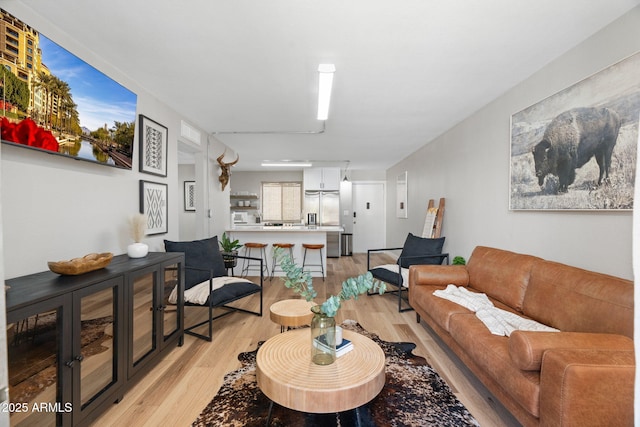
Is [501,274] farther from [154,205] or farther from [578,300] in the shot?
[154,205]

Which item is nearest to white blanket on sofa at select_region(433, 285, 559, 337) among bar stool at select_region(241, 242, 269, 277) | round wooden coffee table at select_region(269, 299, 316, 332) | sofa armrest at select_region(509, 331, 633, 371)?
sofa armrest at select_region(509, 331, 633, 371)

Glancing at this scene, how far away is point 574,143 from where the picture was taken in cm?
221

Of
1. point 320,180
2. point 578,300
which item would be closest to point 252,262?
point 320,180

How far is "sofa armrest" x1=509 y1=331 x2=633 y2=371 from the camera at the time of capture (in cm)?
143

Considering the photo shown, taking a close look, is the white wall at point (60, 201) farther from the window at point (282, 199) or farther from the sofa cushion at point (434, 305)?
the window at point (282, 199)

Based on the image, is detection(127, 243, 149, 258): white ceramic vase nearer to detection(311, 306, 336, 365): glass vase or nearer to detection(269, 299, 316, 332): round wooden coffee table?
detection(269, 299, 316, 332): round wooden coffee table

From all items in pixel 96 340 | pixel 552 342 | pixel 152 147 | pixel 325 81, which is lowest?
pixel 96 340

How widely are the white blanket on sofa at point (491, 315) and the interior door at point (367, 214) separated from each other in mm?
5890

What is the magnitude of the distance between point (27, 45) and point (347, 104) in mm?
2650

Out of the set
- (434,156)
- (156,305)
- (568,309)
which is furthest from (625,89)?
(156,305)

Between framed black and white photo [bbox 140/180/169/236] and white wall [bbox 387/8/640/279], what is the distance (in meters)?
3.69

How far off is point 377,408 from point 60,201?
2564mm

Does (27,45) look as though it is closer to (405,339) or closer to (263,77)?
(263,77)

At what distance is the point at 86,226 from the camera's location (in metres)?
2.28
